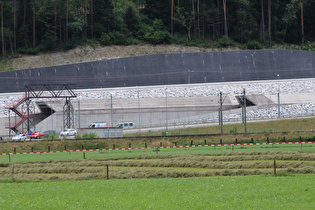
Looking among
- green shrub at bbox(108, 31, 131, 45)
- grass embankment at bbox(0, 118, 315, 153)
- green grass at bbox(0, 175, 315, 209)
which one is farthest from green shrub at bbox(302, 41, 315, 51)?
green grass at bbox(0, 175, 315, 209)

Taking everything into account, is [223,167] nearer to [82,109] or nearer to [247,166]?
[247,166]

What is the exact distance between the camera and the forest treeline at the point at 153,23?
82.4 meters

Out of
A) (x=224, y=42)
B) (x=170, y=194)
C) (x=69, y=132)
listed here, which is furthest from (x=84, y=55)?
(x=170, y=194)

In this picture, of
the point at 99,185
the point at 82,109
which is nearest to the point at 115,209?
the point at 99,185

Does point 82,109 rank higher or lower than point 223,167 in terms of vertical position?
higher

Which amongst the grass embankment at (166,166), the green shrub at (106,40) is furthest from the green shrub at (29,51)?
the grass embankment at (166,166)

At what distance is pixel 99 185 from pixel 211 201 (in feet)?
18.8

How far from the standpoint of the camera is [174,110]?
54250 mm

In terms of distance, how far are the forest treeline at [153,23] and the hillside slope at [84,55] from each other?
4.96ft

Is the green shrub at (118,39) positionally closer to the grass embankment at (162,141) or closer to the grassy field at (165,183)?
the grass embankment at (162,141)

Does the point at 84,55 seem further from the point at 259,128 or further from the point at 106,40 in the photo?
the point at 259,128

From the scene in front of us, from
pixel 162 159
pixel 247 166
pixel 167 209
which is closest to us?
pixel 167 209

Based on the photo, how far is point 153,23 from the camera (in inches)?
3415

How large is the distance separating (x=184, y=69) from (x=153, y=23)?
19.7 metres
